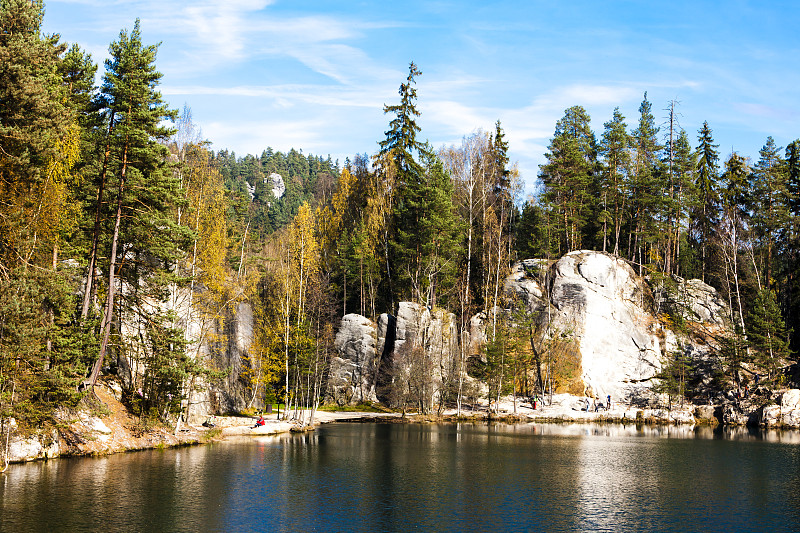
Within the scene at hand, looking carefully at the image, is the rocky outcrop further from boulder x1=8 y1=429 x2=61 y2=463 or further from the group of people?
boulder x1=8 y1=429 x2=61 y2=463

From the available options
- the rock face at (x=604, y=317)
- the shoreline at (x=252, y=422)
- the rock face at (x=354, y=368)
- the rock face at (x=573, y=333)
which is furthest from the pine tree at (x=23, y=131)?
the rock face at (x=604, y=317)

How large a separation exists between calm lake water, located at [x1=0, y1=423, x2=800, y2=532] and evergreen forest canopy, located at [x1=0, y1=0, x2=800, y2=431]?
634 centimetres

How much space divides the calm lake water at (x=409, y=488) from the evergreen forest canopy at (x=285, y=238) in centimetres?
634

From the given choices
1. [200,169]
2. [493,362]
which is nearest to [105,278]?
[200,169]

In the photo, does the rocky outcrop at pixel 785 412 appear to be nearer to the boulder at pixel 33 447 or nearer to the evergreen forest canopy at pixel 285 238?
the evergreen forest canopy at pixel 285 238

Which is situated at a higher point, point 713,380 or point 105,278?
point 105,278

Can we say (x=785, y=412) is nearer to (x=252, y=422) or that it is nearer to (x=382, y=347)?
(x=382, y=347)

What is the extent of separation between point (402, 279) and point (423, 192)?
426 inches

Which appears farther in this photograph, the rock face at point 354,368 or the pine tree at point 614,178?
the pine tree at point 614,178

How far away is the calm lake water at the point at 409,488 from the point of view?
22641 mm

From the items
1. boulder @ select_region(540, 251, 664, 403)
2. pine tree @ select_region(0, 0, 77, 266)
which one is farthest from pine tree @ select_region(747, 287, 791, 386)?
pine tree @ select_region(0, 0, 77, 266)

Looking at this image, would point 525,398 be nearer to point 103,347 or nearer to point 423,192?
point 423,192

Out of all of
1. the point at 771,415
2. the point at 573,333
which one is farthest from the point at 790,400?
the point at 573,333

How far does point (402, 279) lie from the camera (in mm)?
73125
